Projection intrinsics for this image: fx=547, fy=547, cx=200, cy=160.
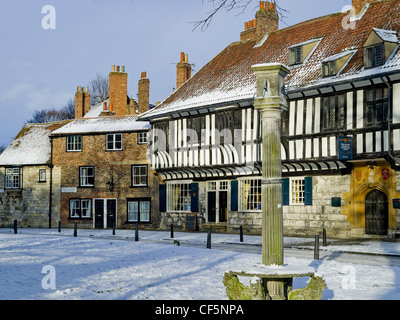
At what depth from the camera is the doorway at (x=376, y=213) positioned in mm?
23422

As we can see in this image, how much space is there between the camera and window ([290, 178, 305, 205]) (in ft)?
85.1

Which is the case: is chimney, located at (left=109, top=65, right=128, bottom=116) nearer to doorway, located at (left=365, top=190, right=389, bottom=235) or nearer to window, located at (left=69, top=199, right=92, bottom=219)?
window, located at (left=69, top=199, right=92, bottom=219)

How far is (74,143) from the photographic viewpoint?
37.9 meters

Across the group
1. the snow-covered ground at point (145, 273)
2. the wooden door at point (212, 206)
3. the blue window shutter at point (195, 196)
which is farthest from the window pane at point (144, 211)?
the snow-covered ground at point (145, 273)

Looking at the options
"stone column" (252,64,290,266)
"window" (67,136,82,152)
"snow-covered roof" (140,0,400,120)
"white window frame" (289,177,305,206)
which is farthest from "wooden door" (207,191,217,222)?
"stone column" (252,64,290,266)

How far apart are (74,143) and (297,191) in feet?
59.1

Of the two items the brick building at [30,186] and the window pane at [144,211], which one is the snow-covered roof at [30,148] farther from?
the window pane at [144,211]

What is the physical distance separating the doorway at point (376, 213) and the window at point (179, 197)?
11.3 meters

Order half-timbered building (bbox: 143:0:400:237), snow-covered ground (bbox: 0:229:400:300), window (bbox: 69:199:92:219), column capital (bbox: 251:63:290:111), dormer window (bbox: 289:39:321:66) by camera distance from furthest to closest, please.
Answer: window (bbox: 69:199:92:219), dormer window (bbox: 289:39:321:66), half-timbered building (bbox: 143:0:400:237), snow-covered ground (bbox: 0:229:400:300), column capital (bbox: 251:63:290:111)

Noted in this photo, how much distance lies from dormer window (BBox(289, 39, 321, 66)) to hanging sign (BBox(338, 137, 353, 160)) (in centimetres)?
594

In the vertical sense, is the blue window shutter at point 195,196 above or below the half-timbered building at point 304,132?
below
